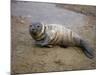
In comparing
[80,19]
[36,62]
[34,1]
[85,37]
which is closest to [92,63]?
[85,37]

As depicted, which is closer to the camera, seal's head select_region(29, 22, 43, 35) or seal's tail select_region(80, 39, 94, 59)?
seal's head select_region(29, 22, 43, 35)

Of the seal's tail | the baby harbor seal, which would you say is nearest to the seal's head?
the baby harbor seal

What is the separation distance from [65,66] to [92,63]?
425mm

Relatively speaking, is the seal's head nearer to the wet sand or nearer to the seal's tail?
the wet sand

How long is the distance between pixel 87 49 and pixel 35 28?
0.81 m

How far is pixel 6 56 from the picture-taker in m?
2.18

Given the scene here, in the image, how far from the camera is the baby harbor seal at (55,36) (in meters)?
2.31

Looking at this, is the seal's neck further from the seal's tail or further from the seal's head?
the seal's tail

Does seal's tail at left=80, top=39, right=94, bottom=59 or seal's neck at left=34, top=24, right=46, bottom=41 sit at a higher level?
seal's neck at left=34, top=24, right=46, bottom=41

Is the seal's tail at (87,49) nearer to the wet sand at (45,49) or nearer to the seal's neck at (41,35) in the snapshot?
the wet sand at (45,49)

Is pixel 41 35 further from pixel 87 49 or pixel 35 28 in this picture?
pixel 87 49

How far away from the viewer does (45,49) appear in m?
2.34

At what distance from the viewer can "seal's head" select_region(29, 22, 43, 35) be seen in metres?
2.29

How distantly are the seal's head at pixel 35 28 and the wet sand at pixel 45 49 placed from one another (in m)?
0.05
